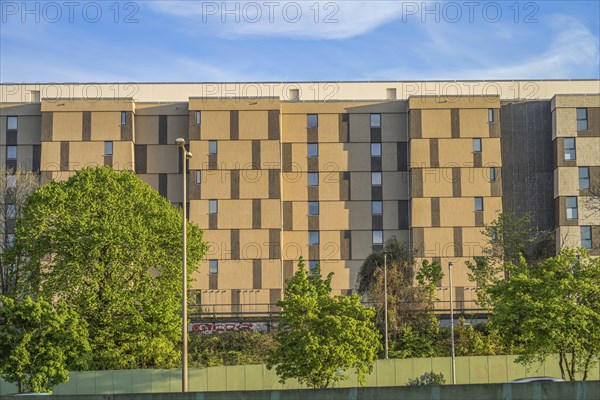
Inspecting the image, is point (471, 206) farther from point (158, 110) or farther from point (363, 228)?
point (158, 110)

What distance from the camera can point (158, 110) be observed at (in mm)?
87438

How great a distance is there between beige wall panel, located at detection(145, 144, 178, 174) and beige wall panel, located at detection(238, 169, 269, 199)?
6.79 m

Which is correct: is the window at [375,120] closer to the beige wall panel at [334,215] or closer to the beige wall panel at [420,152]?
the beige wall panel at [420,152]

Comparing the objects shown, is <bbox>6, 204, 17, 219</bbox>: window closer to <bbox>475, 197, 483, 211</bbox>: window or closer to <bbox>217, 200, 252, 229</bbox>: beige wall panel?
<bbox>217, 200, 252, 229</bbox>: beige wall panel

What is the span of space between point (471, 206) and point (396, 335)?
733 inches

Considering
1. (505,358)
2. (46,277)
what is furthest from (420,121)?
(46,277)

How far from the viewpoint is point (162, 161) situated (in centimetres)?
8706

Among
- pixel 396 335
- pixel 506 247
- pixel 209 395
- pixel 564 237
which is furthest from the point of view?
pixel 564 237

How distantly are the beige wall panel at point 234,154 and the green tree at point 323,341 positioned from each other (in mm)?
32498

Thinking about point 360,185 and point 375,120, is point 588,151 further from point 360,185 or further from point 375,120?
point 360,185

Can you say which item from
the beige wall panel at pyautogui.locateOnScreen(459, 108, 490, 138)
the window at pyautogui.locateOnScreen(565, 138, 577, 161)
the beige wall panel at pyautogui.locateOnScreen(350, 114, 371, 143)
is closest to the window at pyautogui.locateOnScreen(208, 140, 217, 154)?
the beige wall panel at pyautogui.locateOnScreen(350, 114, 371, 143)

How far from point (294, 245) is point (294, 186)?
5415 millimetres

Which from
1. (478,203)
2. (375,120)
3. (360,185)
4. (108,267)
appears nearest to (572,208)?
(478,203)

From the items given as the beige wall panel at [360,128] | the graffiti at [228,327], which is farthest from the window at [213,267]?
the beige wall panel at [360,128]
